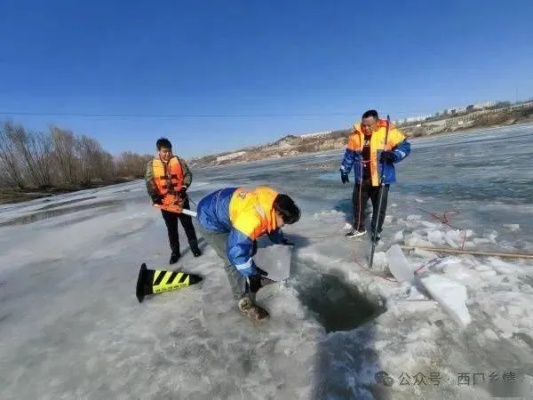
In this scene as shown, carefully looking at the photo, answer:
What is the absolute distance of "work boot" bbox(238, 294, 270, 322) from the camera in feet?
9.80

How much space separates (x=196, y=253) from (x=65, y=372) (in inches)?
95.9

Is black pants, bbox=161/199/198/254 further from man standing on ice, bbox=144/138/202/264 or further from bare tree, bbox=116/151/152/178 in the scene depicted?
bare tree, bbox=116/151/152/178

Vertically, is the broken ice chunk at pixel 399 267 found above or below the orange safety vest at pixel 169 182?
below

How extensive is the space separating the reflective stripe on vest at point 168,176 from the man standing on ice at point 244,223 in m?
1.48

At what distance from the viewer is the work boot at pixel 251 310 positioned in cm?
299

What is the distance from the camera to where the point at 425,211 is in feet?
19.7

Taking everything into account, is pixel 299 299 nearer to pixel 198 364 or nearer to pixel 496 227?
pixel 198 364

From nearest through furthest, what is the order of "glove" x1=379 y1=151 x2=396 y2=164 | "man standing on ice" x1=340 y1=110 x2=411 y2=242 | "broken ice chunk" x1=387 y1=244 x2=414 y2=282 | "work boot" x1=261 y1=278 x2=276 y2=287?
"broken ice chunk" x1=387 y1=244 x2=414 y2=282, "work boot" x1=261 y1=278 x2=276 y2=287, "glove" x1=379 y1=151 x2=396 y2=164, "man standing on ice" x1=340 y1=110 x2=411 y2=242

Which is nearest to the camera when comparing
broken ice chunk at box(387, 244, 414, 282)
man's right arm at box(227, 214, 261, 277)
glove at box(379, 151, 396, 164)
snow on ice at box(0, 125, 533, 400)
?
snow on ice at box(0, 125, 533, 400)

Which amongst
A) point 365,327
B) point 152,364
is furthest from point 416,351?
point 152,364

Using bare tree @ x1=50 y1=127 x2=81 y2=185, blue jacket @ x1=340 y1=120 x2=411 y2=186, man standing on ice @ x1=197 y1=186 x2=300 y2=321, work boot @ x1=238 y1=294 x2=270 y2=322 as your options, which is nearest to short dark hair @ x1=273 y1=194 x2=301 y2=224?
man standing on ice @ x1=197 y1=186 x2=300 y2=321

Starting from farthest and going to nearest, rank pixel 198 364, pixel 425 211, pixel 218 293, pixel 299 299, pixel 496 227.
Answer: pixel 425 211
pixel 496 227
pixel 218 293
pixel 299 299
pixel 198 364

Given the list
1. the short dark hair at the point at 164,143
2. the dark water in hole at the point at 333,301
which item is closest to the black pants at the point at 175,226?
the short dark hair at the point at 164,143

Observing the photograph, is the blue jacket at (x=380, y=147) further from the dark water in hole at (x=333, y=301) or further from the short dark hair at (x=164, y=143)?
the short dark hair at (x=164, y=143)
